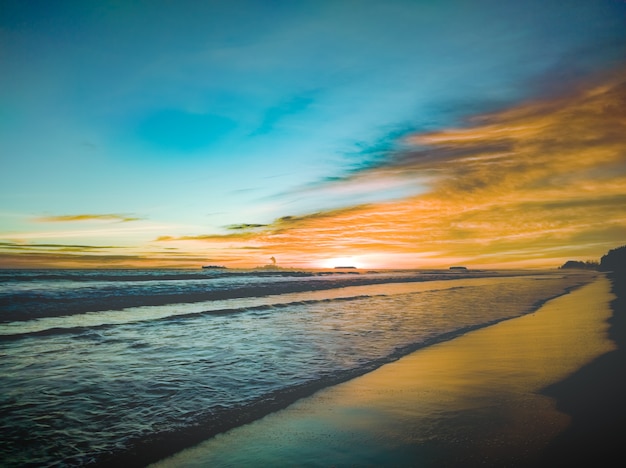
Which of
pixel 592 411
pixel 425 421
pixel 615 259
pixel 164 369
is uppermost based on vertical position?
pixel 615 259

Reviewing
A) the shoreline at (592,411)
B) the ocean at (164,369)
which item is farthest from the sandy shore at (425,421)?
the ocean at (164,369)

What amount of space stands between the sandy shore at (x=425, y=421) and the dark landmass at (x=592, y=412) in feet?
0.23

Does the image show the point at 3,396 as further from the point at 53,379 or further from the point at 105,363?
the point at 105,363

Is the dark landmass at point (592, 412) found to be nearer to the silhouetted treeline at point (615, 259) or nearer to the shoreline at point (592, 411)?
the shoreline at point (592, 411)

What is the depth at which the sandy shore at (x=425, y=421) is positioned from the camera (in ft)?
14.6

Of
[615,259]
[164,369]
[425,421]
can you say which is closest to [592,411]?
[425,421]

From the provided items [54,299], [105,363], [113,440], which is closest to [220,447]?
[113,440]

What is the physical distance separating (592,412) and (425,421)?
8.17ft

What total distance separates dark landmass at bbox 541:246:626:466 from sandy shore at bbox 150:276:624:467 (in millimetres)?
70

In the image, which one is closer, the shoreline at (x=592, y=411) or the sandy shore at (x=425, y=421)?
the shoreline at (x=592, y=411)

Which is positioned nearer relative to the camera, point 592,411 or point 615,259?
point 592,411

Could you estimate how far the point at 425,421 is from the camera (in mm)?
5430

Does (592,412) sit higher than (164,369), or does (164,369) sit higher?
(592,412)

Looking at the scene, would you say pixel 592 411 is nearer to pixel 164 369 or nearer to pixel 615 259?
pixel 164 369
